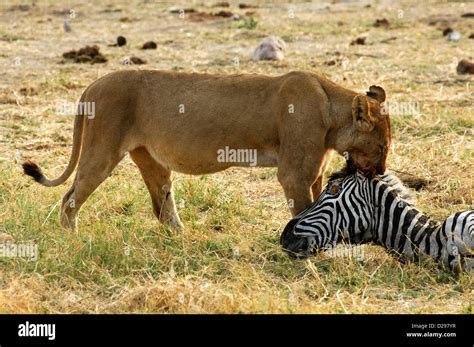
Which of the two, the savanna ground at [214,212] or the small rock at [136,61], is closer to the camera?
the savanna ground at [214,212]

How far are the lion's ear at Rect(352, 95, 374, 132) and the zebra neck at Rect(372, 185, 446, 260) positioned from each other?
19.0 inches

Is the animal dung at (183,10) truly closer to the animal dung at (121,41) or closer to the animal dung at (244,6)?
the animal dung at (244,6)

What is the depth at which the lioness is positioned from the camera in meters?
7.02

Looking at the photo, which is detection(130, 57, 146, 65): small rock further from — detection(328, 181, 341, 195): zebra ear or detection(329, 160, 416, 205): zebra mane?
detection(328, 181, 341, 195): zebra ear

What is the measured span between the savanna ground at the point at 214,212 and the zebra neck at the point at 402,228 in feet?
0.46

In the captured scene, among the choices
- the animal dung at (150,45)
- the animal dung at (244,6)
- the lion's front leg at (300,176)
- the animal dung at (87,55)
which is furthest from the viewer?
the animal dung at (244,6)

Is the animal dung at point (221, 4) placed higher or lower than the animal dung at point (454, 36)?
lower

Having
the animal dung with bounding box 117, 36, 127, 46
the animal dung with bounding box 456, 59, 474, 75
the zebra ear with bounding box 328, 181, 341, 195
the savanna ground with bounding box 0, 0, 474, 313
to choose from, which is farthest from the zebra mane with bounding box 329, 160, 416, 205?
the animal dung with bounding box 117, 36, 127, 46

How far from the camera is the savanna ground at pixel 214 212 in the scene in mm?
6027

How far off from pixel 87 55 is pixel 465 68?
6.34m

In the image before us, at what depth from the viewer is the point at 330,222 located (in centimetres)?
678

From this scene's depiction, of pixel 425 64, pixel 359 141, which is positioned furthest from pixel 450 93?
pixel 359 141

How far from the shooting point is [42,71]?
14.8 m
